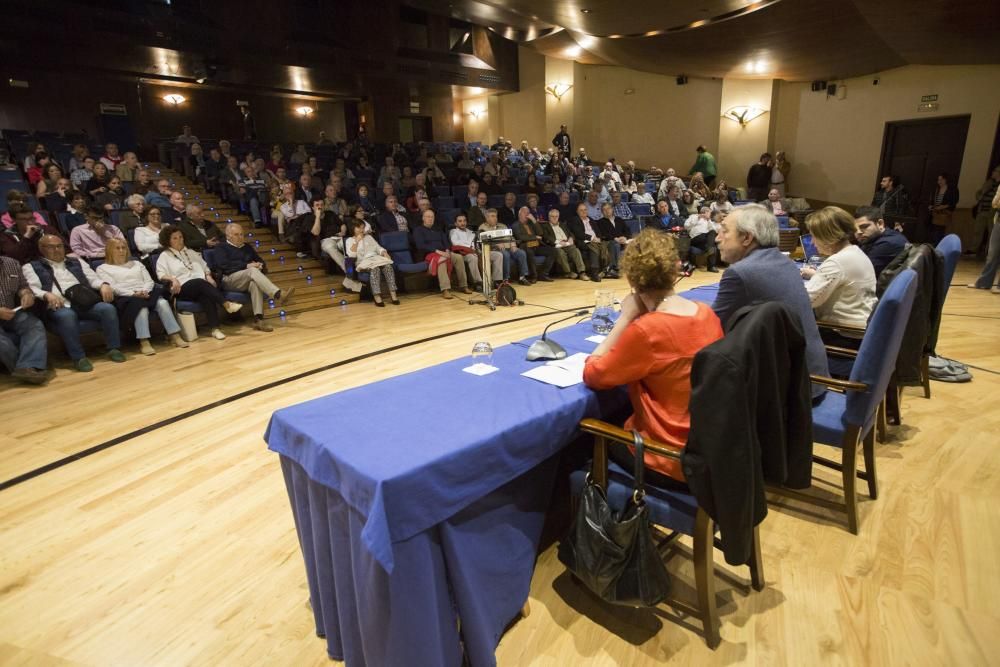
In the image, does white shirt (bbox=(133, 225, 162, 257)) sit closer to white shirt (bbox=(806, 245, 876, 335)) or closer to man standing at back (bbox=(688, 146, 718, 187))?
white shirt (bbox=(806, 245, 876, 335))

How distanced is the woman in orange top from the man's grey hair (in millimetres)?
568

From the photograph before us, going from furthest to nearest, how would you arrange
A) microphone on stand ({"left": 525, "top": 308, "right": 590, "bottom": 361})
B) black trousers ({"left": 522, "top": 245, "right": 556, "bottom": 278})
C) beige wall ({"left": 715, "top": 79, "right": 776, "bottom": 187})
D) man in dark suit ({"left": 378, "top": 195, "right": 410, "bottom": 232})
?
beige wall ({"left": 715, "top": 79, "right": 776, "bottom": 187}) < black trousers ({"left": 522, "top": 245, "right": 556, "bottom": 278}) < man in dark suit ({"left": 378, "top": 195, "right": 410, "bottom": 232}) < microphone on stand ({"left": 525, "top": 308, "right": 590, "bottom": 361})

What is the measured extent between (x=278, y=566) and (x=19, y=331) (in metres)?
3.32

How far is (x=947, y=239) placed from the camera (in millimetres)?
2840

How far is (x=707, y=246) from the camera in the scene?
8.09m

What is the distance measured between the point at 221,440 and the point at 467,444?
2.07 metres

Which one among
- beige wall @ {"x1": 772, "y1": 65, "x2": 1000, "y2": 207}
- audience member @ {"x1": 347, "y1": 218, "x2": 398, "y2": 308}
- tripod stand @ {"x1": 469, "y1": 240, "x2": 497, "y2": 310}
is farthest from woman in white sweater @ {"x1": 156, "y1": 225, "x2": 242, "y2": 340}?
beige wall @ {"x1": 772, "y1": 65, "x2": 1000, "y2": 207}

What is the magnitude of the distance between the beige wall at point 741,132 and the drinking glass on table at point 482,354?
1284 cm

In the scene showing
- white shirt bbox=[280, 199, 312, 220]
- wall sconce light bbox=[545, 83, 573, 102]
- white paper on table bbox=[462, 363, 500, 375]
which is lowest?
white paper on table bbox=[462, 363, 500, 375]

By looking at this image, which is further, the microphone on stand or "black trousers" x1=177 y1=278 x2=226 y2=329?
"black trousers" x1=177 y1=278 x2=226 y2=329

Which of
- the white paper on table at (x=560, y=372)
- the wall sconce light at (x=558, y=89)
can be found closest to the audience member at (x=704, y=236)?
the white paper on table at (x=560, y=372)

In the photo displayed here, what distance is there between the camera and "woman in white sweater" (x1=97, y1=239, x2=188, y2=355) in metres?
4.32

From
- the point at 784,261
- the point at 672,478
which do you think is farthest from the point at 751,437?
the point at 784,261

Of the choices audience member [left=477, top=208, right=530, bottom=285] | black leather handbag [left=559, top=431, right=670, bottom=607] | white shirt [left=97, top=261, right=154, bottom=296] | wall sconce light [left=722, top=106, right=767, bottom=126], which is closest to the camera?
black leather handbag [left=559, top=431, right=670, bottom=607]
